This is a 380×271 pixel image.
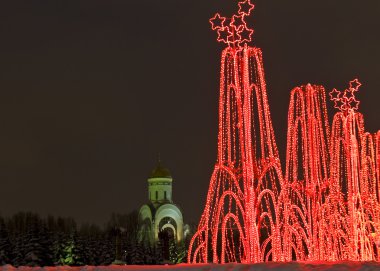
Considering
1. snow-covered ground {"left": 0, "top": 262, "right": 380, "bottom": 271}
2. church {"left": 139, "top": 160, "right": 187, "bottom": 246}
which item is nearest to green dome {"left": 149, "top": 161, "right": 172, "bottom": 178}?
church {"left": 139, "top": 160, "right": 187, "bottom": 246}

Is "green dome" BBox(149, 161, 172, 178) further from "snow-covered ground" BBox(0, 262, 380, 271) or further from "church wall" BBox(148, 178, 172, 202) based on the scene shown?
"snow-covered ground" BBox(0, 262, 380, 271)

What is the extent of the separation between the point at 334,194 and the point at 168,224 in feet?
216

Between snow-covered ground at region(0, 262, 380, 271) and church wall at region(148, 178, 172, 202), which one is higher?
church wall at region(148, 178, 172, 202)

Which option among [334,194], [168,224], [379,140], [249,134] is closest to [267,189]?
[249,134]

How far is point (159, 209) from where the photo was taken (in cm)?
9225

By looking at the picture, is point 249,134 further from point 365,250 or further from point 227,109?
point 365,250

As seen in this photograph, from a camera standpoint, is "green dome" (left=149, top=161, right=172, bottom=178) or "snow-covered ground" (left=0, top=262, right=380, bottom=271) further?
"green dome" (left=149, top=161, right=172, bottom=178)

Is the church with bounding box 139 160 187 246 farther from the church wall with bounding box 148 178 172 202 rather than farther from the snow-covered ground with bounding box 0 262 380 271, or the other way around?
the snow-covered ground with bounding box 0 262 380 271

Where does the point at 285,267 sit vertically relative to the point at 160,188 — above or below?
below

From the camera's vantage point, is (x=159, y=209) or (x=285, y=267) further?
(x=159, y=209)

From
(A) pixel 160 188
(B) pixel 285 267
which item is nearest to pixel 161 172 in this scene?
(A) pixel 160 188

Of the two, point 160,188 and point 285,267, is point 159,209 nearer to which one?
point 160,188

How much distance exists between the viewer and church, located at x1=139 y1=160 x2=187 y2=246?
304 feet

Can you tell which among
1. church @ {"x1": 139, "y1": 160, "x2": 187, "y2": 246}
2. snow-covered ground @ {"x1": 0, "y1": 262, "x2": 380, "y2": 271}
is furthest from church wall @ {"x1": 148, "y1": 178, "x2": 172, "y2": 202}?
snow-covered ground @ {"x1": 0, "y1": 262, "x2": 380, "y2": 271}
